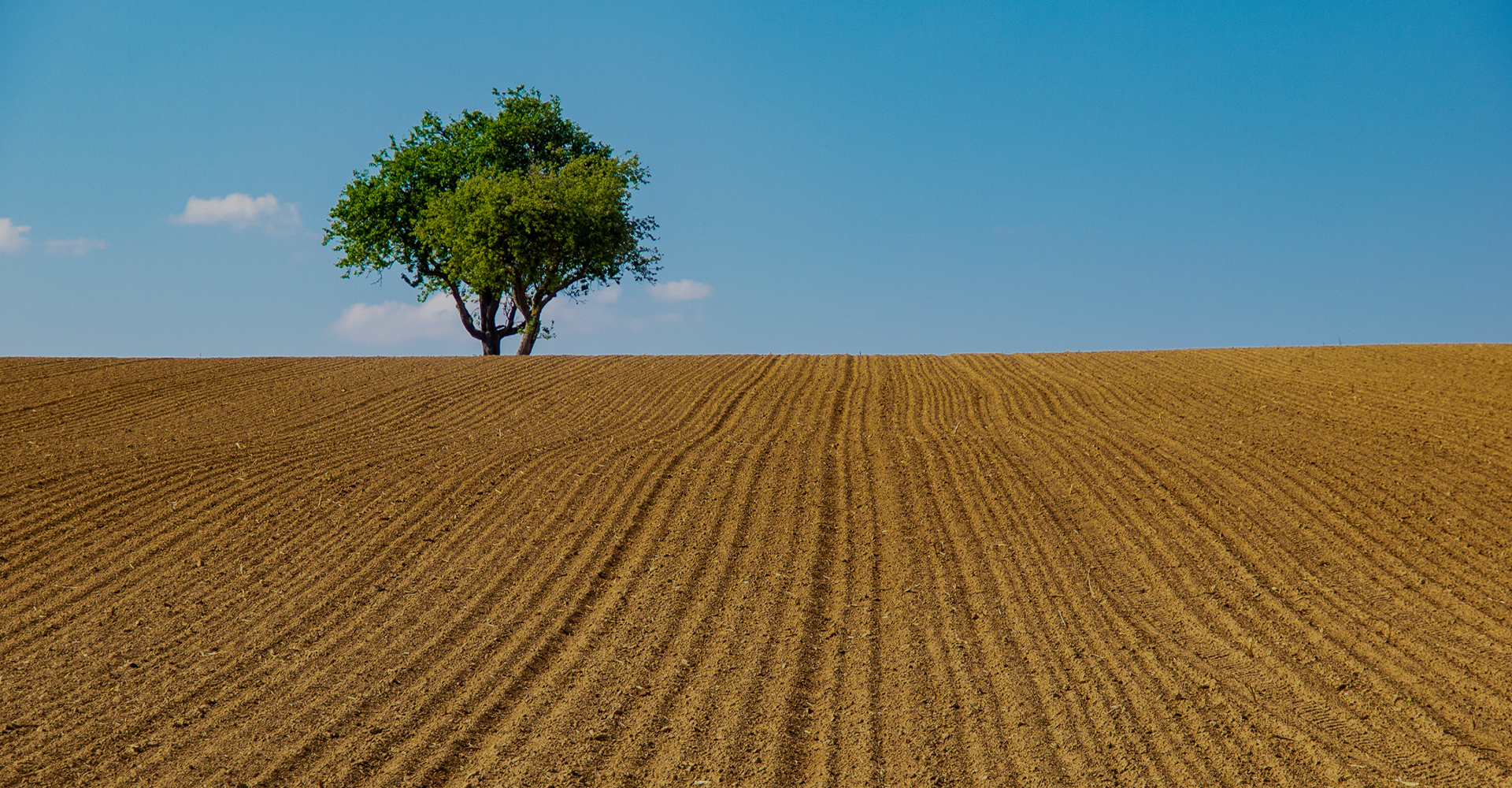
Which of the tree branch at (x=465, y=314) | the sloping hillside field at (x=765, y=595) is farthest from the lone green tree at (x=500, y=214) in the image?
the sloping hillside field at (x=765, y=595)

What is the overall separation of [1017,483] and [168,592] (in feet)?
27.2

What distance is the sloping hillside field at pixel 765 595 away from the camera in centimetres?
580

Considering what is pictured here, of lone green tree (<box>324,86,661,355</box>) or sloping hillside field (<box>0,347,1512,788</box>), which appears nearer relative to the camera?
sloping hillside field (<box>0,347,1512,788</box>)

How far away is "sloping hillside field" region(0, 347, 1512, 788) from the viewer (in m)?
5.80

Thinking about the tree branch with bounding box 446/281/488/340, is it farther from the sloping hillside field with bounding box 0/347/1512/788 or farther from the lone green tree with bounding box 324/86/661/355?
the sloping hillside field with bounding box 0/347/1512/788

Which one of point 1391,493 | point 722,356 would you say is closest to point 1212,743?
point 1391,493

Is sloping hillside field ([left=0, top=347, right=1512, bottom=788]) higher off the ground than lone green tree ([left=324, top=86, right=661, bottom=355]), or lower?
lower

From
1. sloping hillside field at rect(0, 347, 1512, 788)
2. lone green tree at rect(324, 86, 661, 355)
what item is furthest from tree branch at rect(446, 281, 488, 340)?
sloping hillside field at rect(0, 347, 1512, 788)

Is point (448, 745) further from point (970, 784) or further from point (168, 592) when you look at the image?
point (168, 592)

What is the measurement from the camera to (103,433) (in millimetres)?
14078

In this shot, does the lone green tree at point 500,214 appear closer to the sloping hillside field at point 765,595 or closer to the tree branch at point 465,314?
the tree branch at point 465,314

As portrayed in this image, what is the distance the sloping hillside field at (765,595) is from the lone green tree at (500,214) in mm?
16678

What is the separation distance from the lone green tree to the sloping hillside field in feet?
54.7

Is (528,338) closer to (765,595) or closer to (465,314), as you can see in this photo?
(465,314)
